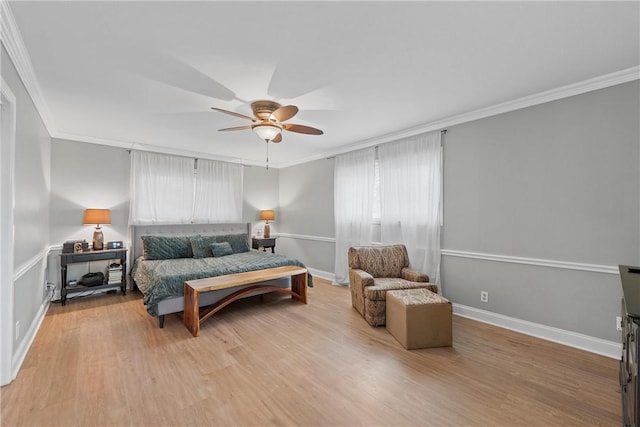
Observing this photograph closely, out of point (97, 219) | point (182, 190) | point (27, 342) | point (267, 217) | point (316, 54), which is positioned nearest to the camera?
point (316, 54)

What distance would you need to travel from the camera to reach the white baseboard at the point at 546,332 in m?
2.51

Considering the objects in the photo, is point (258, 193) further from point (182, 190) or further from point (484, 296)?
point (484, 296)

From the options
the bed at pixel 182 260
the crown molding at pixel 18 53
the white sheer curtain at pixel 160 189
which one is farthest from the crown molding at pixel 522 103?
the crown molding at pixel 18 53

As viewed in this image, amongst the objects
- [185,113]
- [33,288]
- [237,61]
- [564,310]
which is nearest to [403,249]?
[564,310]

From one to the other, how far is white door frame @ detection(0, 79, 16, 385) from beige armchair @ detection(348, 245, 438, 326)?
3.07m

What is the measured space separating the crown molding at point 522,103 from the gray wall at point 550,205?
0.19 ft

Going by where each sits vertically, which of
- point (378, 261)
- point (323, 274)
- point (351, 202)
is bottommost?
point (323, 274)

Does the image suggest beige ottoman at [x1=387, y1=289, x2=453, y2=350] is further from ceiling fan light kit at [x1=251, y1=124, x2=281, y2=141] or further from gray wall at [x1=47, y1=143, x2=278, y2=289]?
gray wall at [x1=47, y1=143, x2=278, y2=289]

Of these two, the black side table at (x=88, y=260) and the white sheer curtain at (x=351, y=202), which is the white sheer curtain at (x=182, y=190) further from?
the white sheer curtain at (x=351, y=202)

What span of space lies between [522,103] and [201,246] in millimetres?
4795

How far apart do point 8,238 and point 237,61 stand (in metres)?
2.19

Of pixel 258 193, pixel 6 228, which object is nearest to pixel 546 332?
pixel 6 228

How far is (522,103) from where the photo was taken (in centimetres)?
298

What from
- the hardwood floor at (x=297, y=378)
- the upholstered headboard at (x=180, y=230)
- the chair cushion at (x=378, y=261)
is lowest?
the hardwood floor at (x=297, y=378)
